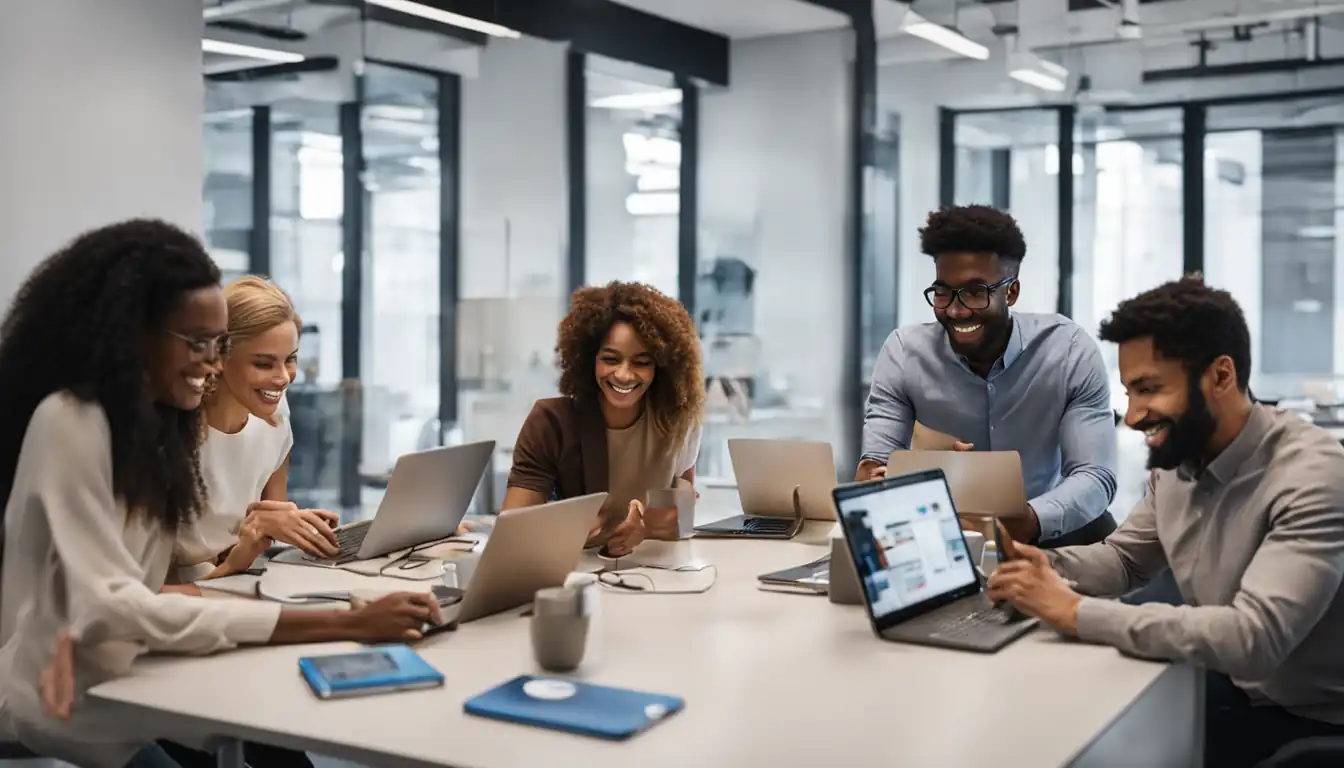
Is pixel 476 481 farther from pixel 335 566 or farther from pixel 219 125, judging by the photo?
pixel 219 125

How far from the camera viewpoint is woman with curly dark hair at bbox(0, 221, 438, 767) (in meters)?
1.89

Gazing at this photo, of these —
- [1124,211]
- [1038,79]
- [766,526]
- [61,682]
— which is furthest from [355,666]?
[1038,79]

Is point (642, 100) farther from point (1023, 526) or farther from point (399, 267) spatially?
point (1023, 526)

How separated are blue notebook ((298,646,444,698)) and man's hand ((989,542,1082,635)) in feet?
3.20

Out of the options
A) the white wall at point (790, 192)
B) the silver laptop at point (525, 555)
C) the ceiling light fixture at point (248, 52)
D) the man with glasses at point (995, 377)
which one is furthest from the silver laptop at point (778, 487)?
the white wall at point (790, 192)

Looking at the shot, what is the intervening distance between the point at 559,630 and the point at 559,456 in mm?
1290

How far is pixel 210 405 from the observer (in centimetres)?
294

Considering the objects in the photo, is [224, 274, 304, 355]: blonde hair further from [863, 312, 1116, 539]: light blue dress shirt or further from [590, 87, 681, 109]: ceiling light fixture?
[590, 87, 681, 109]: ceiling light fixture

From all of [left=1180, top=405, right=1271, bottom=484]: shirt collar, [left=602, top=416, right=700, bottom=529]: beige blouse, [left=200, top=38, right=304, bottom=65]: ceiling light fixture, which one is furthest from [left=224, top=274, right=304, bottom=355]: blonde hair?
[left=200, top=38, right=304, bottom=65]: ceiling light fixture

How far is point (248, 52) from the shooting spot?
19.2 ft

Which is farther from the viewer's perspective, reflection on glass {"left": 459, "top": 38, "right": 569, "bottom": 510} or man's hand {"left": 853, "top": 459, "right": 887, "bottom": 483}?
reflection on glass {"left": 459, "top": 38, "right": 569, "bottom": 510}

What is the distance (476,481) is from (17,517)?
51.3 inches

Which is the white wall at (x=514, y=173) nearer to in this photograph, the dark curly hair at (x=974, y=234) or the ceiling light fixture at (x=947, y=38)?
the ceiling light fixture at (x=947, y=38)

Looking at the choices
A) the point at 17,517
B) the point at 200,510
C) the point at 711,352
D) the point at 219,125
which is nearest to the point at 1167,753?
the point at 200,510
